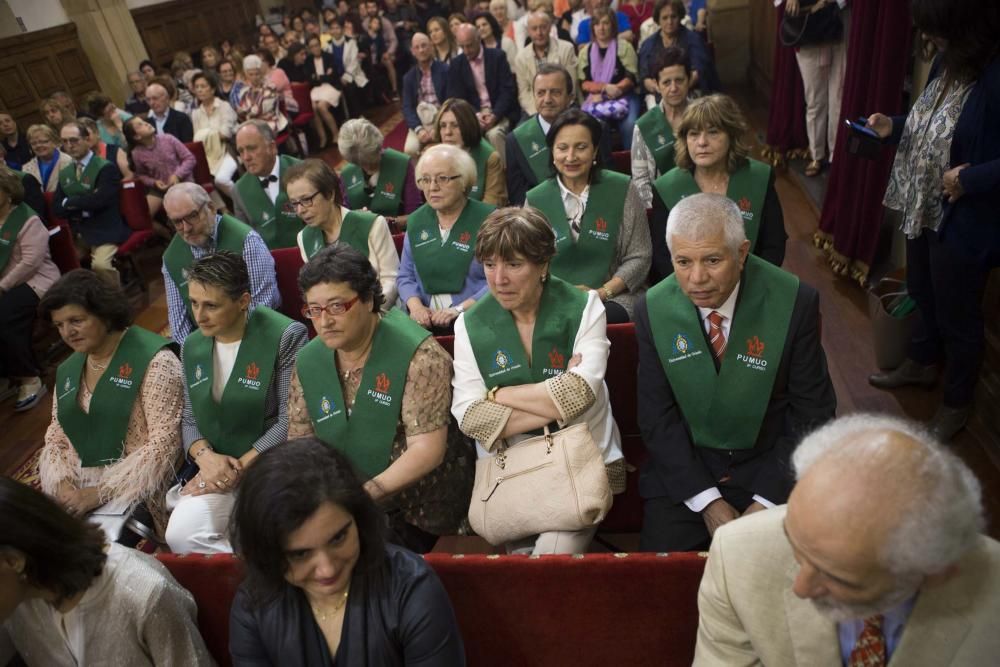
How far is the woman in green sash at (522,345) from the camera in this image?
2.01 metres

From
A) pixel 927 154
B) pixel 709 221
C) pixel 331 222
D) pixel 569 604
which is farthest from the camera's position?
pixel 331 222

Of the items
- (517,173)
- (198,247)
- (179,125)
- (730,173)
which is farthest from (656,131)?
(179,125)

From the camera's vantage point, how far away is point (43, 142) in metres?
5.46

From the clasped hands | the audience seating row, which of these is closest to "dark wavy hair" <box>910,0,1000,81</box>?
the audience seating row

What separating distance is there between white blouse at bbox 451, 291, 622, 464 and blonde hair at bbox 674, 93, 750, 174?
3.85ft

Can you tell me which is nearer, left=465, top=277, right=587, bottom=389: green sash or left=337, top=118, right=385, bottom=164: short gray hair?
left=465, top=277, right=587, bottom=389: green sash

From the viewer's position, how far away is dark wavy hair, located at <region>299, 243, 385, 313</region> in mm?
2072

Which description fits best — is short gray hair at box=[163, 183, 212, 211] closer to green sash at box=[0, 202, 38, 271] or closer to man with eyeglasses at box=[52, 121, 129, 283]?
green sash at box=[0, 202, 38, 271]

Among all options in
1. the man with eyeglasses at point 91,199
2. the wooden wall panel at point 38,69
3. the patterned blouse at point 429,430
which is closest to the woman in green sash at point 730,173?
the patterned blouse at point 429,430

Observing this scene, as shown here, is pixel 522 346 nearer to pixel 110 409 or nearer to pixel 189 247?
pixel 110 409

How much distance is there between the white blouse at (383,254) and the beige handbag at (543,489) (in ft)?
5.27

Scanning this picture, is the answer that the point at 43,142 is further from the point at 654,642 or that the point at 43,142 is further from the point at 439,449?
the point at 654,642

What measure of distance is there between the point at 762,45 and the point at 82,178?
652 cm

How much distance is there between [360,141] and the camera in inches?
161
